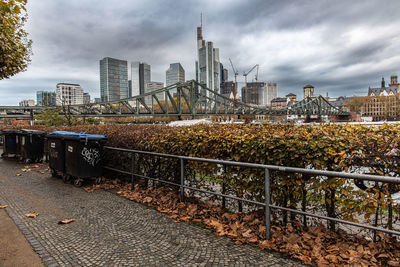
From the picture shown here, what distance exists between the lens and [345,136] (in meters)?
3.19

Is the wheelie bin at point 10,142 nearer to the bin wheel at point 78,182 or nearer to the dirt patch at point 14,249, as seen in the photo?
the bin wheel at point 78,182

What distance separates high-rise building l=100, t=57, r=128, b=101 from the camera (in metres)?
137

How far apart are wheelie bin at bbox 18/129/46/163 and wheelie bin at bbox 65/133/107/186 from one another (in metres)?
4.96

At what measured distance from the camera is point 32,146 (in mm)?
10297

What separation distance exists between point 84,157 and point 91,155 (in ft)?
0.57

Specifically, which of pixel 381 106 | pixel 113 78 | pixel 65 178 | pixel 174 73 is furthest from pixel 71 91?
pixel 381 106

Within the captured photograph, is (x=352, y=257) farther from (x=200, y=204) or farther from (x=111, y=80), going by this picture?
(x=111, y=80)

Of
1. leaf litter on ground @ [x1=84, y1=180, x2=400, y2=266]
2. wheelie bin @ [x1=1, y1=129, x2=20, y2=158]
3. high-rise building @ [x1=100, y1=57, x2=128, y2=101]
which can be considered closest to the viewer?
leaf litter on ground @ [x1=84, y1=180, x2=400, y2=266]

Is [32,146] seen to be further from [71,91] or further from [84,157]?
[71,91]

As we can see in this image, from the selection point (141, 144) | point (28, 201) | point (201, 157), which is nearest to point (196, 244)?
point (201, 157)

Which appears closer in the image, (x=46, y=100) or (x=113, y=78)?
(x=46, y=100)

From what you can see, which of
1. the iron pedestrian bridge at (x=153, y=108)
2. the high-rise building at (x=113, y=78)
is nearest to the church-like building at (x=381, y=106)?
the iron pedestrian bridge at (x=153, y=108)

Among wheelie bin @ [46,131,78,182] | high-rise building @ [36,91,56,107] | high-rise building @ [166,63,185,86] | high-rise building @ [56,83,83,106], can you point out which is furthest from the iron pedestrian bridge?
high-rise building @ [166,63,185,86]

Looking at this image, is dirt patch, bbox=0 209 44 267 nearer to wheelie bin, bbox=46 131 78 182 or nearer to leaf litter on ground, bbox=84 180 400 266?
leaf litter on ground, bbox=84 180 400 266
